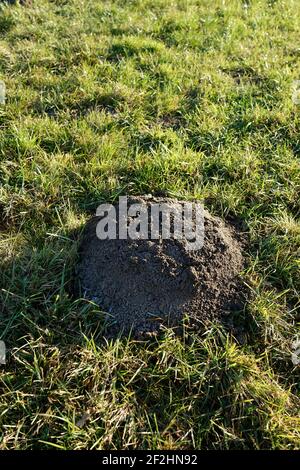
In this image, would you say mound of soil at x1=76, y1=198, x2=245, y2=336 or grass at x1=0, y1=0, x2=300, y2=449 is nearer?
grass at x1=0, y1=0, x2=300, y2=449

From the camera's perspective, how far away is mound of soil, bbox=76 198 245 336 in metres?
2.56

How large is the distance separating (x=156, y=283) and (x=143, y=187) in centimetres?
95

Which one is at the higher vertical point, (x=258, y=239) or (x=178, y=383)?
(x=258, y=239)

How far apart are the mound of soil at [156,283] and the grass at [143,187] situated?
0.09m

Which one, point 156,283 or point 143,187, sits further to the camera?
point 143,187

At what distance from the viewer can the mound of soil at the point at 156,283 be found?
2.56 m

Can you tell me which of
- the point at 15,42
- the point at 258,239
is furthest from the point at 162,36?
the point at 258,239

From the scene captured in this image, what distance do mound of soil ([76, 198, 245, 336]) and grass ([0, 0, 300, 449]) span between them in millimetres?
91

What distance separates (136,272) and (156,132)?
5.06 feet

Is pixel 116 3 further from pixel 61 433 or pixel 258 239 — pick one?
pixel 61 433

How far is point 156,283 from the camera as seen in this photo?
261 cm

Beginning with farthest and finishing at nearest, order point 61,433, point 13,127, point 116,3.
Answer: point 116,3
point 13,127
point 61,433

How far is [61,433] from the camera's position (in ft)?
7.08

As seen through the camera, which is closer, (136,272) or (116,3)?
(136,272)
